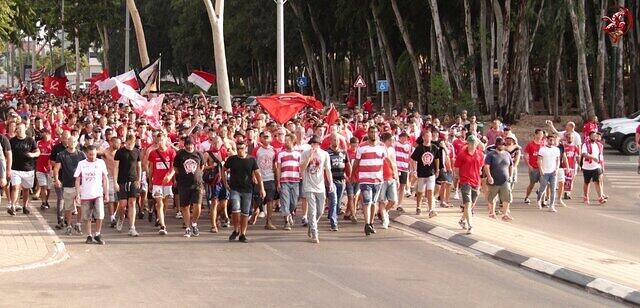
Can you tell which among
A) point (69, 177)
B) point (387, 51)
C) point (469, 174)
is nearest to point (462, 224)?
point (469, 174)

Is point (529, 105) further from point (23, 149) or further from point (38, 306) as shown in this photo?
point (38, 306)

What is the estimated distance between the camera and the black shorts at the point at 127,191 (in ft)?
54.2

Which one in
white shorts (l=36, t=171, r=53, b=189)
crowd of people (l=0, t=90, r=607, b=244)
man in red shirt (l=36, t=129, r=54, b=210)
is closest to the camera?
crowd of people (l=0, t=90, r=607, b=244)

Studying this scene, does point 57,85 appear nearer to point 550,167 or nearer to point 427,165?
point 550,167

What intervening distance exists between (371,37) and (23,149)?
38.5 meters

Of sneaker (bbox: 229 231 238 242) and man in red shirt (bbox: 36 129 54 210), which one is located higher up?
man in red shirt (bbox: 36 129 54 210)

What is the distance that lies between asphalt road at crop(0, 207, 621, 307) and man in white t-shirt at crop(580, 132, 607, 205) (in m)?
6.18

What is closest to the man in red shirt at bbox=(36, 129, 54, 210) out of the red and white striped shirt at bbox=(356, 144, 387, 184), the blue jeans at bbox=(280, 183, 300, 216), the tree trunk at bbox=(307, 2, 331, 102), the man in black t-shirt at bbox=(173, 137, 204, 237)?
the man in black t-shirt at bbox=(173, 137, 204, 237)

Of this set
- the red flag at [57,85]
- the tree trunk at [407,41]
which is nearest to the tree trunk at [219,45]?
the tree trunk at [407,41]

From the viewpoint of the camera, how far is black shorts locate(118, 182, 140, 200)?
16531 mm

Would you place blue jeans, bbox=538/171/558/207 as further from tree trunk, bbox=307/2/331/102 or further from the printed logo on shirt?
tree trunk, bbox=307/2/331/102

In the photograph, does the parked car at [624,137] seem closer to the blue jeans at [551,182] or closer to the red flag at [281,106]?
the red flag at [281,106]

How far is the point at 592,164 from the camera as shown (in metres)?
21.4

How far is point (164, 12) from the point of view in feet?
286
